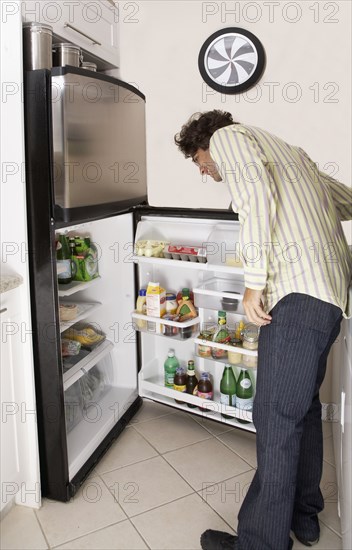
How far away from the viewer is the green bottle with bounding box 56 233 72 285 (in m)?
1.97

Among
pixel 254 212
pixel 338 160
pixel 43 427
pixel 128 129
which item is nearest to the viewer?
pixel 254 212

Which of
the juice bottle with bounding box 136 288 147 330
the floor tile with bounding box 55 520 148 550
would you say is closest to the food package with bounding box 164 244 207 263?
the juice bottle with bounding box 136 288 147 330

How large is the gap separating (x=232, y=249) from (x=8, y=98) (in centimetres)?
101

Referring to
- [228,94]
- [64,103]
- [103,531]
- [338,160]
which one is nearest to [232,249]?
[338,160]

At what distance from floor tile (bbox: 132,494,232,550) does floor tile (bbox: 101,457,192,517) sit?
4cm

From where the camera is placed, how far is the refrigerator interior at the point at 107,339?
2145 millimetres

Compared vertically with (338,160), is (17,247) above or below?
below

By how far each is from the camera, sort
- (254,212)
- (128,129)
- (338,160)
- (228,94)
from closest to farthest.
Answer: (254,212), (128,129), (338,160), (228,94)

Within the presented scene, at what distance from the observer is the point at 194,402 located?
85.7 inches

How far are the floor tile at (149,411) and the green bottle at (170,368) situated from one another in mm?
198

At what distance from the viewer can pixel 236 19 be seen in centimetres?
218

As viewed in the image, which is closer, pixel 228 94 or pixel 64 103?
pixel 64 103

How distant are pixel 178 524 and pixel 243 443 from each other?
0.58 meters

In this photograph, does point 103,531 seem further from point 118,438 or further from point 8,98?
point 8,98
